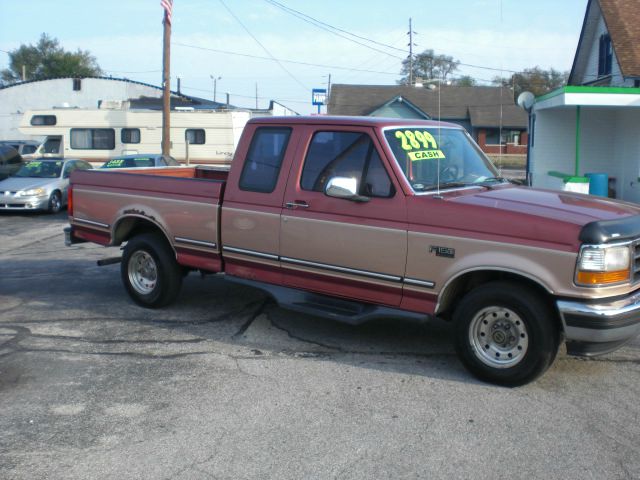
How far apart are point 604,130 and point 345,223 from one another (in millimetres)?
15792

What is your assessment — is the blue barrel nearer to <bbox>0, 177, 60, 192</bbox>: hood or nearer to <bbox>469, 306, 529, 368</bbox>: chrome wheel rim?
<bbox>469, 306, 529, 368</bbox>: chrome wheel rim

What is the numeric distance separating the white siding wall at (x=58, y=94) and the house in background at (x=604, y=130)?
108ft

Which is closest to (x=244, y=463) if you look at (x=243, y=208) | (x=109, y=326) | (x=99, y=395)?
(x=99, y=395)

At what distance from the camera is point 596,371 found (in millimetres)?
5699

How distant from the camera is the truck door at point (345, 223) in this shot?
566cm

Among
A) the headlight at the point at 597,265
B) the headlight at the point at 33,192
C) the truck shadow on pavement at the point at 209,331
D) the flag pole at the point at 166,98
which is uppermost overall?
the flag pole at the point at 166,98

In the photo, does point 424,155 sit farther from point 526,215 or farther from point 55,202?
point 55,202

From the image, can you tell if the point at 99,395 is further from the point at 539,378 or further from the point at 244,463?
the point at 539,378

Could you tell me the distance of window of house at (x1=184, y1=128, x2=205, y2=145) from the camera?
22781 millimetres

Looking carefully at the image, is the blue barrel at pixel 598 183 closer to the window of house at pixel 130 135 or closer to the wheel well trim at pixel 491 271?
the wheel well trim at pixel 491 271

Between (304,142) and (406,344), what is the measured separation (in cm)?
208

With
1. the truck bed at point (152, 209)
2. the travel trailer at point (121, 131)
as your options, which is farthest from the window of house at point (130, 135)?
the truck bed at point (152, 209)

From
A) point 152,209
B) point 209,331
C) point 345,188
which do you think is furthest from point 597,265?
point 152,209

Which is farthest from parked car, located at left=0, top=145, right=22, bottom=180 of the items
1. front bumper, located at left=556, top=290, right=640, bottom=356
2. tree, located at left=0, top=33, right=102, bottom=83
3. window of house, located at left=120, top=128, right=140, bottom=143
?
tree, located at left=0, top=33, right=102, bottom=83
